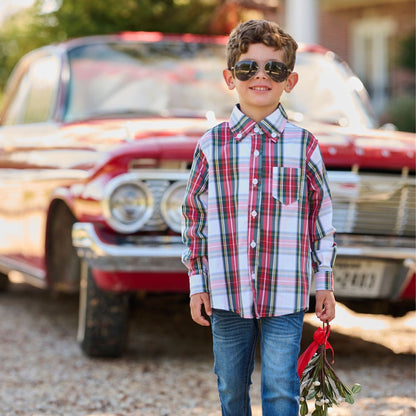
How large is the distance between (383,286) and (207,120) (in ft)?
4.22

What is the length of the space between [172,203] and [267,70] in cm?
167

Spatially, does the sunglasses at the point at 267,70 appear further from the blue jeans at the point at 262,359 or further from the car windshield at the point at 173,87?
the car windshield at the point at 173,87

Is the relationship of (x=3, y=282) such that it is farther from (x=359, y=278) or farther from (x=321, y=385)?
(x=321, y=385)

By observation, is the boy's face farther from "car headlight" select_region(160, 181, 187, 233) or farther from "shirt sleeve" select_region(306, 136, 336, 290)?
"car headlight" select_region(160, 181, 187, 233)

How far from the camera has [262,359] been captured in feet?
9.49

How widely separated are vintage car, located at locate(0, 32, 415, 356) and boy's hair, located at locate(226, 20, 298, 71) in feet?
5.05

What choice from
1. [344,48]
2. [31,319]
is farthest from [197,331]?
[344,48]

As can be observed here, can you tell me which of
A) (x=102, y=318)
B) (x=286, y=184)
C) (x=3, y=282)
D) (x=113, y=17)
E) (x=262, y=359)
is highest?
(x=113, y=17)

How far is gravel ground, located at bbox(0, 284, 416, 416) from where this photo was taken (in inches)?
161

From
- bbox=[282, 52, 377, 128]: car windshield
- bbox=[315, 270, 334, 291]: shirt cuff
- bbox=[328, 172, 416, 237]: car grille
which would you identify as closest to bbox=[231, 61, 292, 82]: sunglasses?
bbox=[315, 270, 334, 291]: shirt cuff

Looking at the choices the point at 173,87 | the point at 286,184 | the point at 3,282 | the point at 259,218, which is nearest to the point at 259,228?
the point at 259,218

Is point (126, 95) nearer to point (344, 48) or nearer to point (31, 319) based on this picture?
point (31, 319)

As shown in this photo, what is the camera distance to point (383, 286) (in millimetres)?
4637

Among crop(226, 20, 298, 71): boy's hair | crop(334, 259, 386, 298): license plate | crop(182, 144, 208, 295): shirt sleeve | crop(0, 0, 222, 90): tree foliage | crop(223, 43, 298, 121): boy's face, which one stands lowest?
crop(334, 259, 386, 298): license plate
